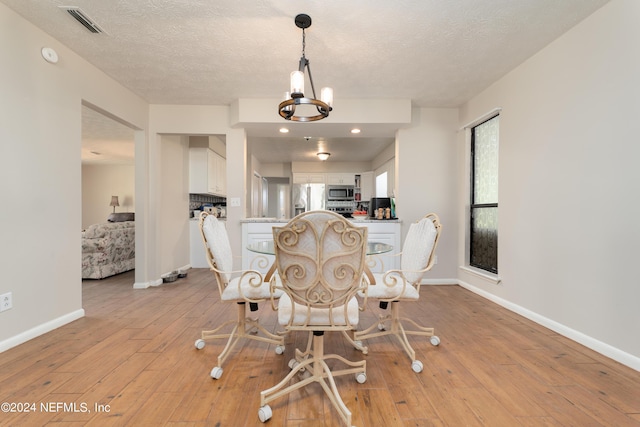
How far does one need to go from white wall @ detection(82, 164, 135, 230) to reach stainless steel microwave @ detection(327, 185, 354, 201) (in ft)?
19.0

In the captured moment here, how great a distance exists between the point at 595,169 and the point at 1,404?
3.84 metres

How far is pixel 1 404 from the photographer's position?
1.41m

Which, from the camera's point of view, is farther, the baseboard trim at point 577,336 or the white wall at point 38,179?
the white wall at point 38,179

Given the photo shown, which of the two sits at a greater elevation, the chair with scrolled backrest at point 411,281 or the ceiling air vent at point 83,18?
the ceiling air vent at point 83,18

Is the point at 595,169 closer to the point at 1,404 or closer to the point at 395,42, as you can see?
the point at 395,42

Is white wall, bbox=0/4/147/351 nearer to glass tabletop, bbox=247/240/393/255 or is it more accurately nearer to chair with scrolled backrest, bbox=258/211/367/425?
glass tabletop, bbox=247/240/393/255

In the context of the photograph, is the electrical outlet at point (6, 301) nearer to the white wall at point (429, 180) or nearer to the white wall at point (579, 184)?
the white wall at point (429, 180)

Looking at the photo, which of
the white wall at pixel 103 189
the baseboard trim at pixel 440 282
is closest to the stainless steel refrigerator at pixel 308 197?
the baseboard trim at pixel 440 282

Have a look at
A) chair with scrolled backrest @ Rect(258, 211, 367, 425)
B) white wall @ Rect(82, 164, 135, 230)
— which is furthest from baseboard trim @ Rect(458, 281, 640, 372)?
white wall @ Rect(82, 164, 135, 230)

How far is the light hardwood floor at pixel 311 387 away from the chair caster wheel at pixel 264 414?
24 mm

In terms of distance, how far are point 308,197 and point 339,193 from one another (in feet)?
2.71

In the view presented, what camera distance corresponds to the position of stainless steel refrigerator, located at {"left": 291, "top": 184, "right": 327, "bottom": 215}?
752 centimetres

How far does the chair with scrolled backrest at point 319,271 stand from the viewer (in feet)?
4.28

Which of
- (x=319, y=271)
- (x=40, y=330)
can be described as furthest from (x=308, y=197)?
(x=319, y=271)
